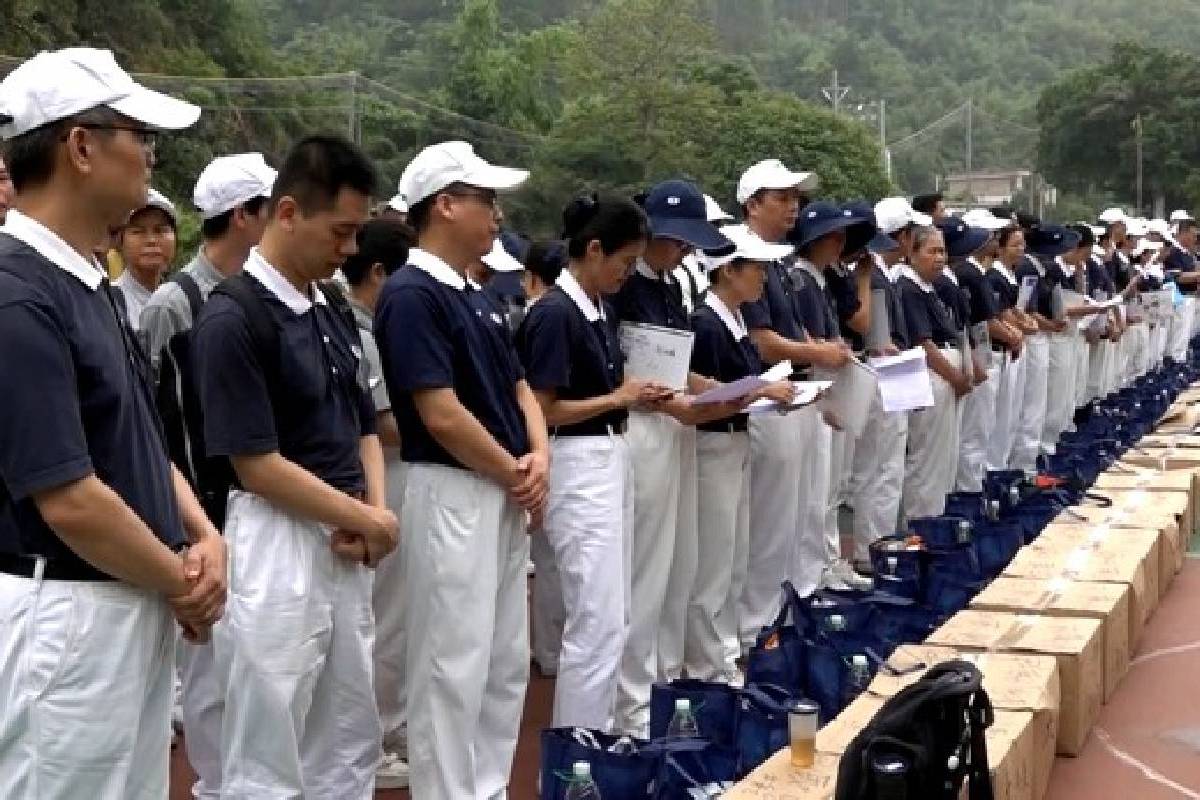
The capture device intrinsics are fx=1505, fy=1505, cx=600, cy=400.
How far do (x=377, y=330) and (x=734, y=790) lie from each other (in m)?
1.48

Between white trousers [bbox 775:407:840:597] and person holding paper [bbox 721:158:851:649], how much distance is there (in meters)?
0.07

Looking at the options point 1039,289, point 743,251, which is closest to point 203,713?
point 743,251

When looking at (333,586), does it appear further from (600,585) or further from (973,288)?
(973,288)

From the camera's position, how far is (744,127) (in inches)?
1559

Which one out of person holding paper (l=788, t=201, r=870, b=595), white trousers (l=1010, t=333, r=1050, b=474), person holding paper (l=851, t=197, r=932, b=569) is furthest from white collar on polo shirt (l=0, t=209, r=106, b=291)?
white trousers (l=1010, t=333, r=1050, b=474)

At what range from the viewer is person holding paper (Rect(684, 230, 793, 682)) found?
5.55 meters

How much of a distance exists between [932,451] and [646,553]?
11.9 feet

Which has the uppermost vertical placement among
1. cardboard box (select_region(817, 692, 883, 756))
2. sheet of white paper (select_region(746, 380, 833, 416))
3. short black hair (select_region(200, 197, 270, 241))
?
A: short black hair (select_region(200, 197, 270, 241))

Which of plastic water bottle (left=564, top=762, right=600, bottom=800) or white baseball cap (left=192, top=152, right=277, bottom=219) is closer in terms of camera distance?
plastic water bottle (left=564, top=762, right=600, bottom=800)

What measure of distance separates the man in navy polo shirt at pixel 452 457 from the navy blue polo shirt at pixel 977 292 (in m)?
5.52

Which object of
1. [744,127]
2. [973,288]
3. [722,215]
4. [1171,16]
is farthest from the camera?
[1171,16]

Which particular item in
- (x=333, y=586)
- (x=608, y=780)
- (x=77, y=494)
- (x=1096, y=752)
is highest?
(x=77, y=494)

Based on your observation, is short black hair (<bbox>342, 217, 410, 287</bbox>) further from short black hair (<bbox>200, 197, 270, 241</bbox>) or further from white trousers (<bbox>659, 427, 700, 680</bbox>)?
white trousers (<bbox>659, 427, 700, 680</bbox>)

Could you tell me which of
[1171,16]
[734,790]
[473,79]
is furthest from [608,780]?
[1171,16]
